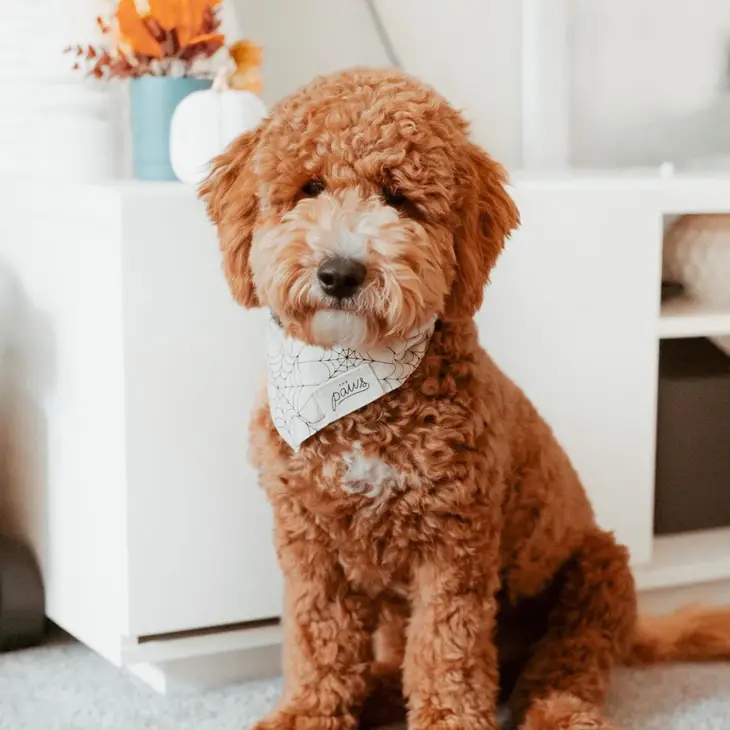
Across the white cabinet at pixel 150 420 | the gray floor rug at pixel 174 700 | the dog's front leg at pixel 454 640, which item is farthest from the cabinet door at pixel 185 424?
the dog's front leg at pixel 454 640

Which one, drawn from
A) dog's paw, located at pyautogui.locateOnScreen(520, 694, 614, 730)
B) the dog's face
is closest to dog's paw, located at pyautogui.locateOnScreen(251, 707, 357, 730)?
dog's paw, located at pyautogui.locateOnScreen(520, 694, 614, 730)

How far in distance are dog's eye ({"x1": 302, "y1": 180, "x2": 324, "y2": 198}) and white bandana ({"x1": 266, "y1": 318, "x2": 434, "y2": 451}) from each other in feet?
0.62

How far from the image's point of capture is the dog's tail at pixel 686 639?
5.72 ft

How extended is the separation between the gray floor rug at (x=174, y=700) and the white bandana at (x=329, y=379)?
51cm

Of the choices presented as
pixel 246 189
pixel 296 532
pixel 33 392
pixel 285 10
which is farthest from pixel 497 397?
pixel 285 10

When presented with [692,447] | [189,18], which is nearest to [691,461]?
[692,447]

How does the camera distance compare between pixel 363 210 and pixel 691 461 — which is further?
pixel 691 461

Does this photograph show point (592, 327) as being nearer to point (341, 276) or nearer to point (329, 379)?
point (329, 379)

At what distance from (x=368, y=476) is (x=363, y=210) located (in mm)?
322

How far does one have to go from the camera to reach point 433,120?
1.24 m

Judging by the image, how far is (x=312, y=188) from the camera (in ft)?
4.13

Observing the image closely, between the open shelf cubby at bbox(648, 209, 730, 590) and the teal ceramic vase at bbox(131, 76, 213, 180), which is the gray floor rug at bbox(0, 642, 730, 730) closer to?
the open shelf cubby at bbox(648, 209, 730, 590)

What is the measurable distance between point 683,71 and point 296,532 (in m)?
1.47

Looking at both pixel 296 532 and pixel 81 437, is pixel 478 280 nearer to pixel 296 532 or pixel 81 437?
pixel 296 532
